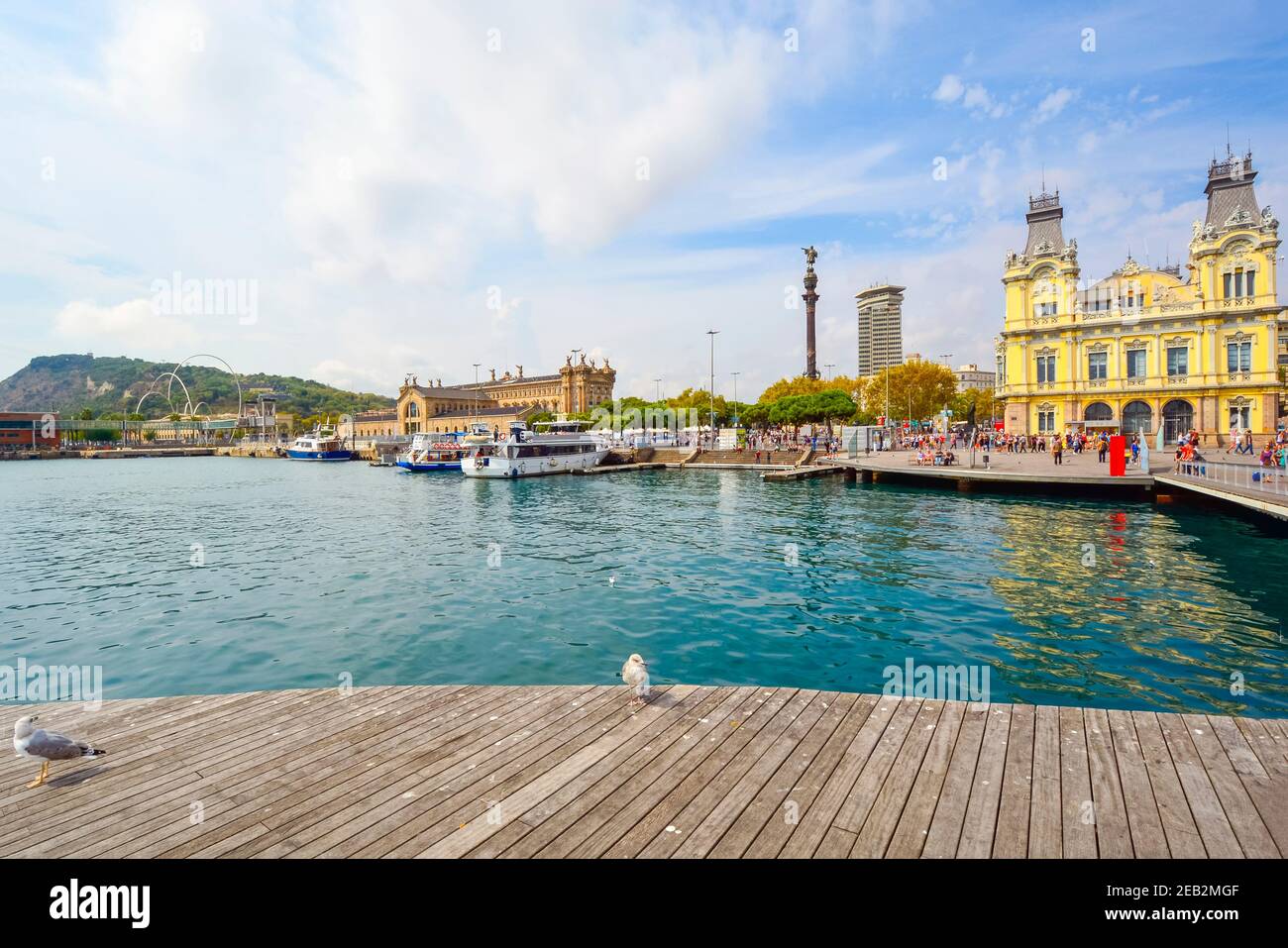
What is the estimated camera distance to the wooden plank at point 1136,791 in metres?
4.21

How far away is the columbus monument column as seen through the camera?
4050 inches

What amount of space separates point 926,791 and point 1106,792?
132 centimetres

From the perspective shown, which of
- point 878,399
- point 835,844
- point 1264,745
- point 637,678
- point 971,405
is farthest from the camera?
point 971,405

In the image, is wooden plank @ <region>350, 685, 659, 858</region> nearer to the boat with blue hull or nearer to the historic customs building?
the boat with blue hull

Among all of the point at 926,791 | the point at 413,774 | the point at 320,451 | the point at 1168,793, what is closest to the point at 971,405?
the point at 320,451

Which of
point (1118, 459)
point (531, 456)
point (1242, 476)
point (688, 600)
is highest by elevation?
point (531, 456)

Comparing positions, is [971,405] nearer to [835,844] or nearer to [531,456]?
[531,456]

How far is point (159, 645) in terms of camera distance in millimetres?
13734

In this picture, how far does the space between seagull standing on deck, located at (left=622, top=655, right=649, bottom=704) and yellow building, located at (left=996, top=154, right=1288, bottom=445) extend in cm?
6425

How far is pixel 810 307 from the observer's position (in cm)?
10325

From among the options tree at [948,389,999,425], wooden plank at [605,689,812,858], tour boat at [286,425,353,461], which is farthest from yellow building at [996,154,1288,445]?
tour boat at [286,425,353,461]

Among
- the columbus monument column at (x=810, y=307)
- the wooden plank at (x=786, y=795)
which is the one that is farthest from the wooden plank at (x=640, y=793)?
the columbus monument column at (x=810, y=307)

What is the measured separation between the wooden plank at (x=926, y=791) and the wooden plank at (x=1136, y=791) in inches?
46.5

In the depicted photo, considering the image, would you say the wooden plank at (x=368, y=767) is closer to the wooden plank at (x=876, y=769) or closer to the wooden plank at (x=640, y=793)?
the wooden plank at (x=640, y=793)
